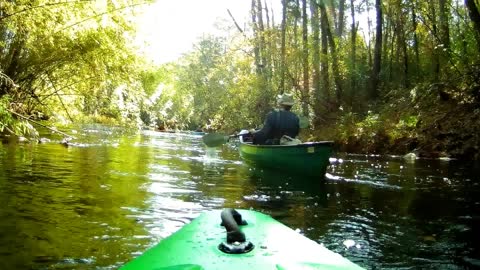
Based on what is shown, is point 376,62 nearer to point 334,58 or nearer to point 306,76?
point 334,58

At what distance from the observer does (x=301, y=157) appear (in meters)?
7.82

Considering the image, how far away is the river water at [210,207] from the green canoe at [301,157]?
8.1 inches

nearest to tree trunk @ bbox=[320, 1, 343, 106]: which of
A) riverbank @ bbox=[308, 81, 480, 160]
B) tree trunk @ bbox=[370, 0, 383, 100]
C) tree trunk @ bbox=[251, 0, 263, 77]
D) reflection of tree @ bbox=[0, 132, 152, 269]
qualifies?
tree trunk @ bbox=[370, 0, 383, 100]

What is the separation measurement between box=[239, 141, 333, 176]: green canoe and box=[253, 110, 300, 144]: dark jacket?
0.45 meters

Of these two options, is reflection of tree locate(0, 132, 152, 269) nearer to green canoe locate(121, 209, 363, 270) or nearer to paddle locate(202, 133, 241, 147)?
green canoe locate(121, 209, 363, 270)

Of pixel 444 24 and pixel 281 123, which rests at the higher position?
pixel 444 24

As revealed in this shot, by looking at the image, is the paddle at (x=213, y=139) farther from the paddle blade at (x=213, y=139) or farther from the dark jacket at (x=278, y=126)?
the dark jacket at (x=278, y=126)

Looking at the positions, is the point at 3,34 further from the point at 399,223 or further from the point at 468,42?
the point at 468,42

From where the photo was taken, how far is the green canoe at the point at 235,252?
161 cm

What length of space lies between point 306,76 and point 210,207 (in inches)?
650

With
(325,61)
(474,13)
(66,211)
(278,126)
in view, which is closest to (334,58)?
(325,61)

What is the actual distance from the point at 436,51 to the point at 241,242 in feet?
47.1

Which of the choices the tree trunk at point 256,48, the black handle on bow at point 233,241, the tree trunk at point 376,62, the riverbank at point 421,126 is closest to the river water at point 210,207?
the black handle on bow at point 233,241

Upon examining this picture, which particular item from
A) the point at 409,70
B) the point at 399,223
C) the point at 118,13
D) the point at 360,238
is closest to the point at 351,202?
the point at 399,223
